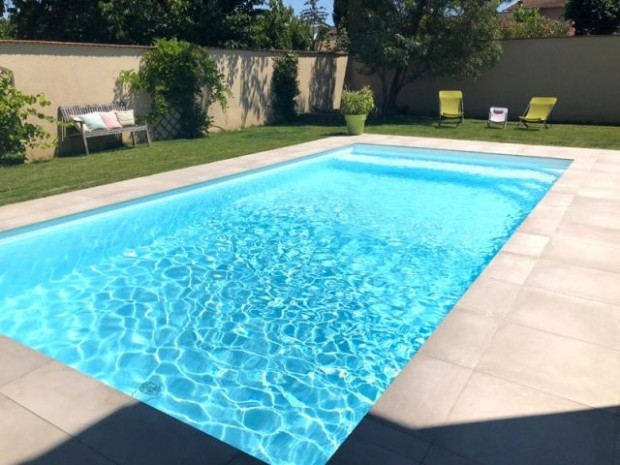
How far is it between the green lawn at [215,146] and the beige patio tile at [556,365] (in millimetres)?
5999

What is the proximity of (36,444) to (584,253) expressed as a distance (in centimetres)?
436

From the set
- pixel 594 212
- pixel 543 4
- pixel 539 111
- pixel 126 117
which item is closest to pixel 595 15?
pixel 539 111

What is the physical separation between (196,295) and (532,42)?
45.7 feet

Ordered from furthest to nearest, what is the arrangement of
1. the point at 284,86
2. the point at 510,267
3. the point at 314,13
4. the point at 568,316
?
the point at 314,13, the point at 284,86, the point at 510,267, the point at 568,316

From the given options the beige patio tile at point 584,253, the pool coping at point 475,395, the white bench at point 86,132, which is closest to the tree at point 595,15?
the white bench at point 86,132

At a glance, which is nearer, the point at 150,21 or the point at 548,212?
the point at 548,212

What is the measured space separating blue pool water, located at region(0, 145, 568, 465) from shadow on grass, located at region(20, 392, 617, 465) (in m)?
0.42

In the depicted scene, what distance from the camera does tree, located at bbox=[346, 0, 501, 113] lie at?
13.1 metres

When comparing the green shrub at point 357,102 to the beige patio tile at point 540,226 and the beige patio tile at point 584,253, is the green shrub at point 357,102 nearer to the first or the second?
the beige patio tile at point 540,226

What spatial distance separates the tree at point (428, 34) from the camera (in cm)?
1309

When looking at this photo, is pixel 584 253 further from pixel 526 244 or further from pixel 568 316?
pixel 568 316

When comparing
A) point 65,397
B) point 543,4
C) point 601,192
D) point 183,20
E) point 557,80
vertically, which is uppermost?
point 543,4

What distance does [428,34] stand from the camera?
13.6 metres

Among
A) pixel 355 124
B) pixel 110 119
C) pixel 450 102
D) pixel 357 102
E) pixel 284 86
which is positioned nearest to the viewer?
pixel 110 119
